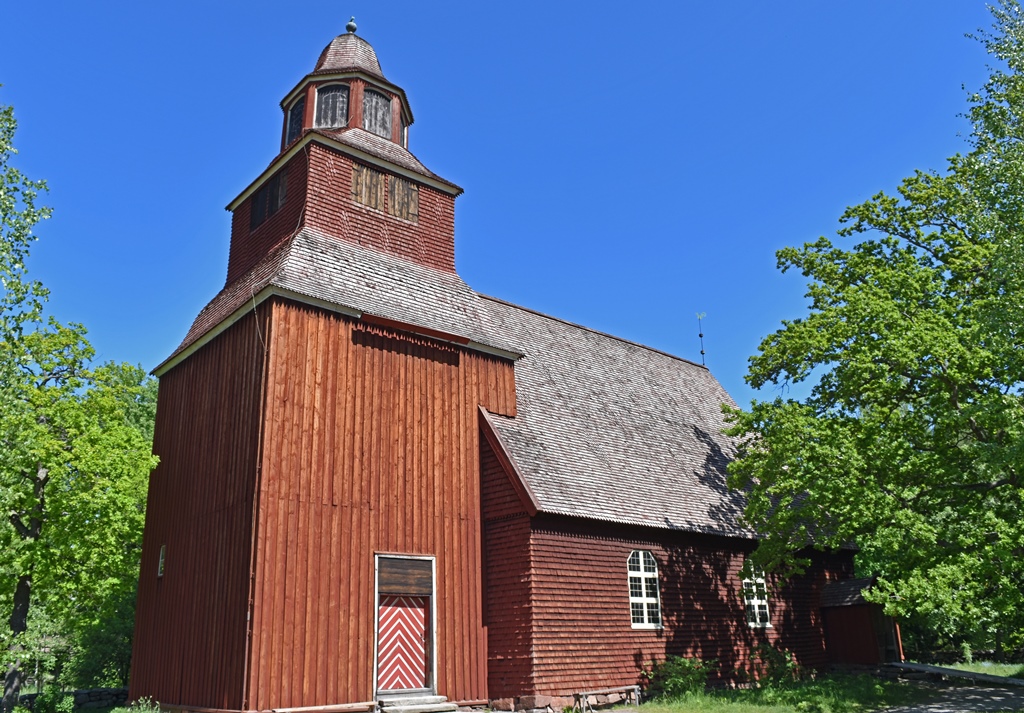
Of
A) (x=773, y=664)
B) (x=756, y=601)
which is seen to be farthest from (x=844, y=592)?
(x=773, y=664)

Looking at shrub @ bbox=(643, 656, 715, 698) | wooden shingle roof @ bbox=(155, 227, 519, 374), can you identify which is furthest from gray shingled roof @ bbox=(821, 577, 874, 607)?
wooden shingle roof @ bbox=(155, 227, 519, 374)

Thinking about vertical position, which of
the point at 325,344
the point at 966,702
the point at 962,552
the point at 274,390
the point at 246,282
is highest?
the point at 246,282

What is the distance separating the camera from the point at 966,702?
18016mm

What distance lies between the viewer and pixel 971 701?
59.5 ft

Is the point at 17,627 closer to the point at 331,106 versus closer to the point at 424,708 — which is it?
the point at 424,708

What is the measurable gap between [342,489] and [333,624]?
8.90 ft

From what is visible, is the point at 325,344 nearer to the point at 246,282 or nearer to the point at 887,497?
the point at 246,282

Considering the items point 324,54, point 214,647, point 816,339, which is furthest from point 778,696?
point 324,54

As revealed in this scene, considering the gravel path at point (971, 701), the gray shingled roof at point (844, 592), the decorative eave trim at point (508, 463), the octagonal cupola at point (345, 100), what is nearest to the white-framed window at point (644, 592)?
the decorative eave trim at point (508, 463)

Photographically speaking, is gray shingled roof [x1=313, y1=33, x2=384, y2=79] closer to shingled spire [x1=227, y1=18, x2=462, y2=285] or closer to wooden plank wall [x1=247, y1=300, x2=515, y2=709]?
shingled spire [x1=227, y1=18, x2=462, y2=285]

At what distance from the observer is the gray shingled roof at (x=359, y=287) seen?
61.2 feet

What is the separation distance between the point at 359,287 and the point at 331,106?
7119 millimetres

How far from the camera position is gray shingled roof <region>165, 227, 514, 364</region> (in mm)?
18656

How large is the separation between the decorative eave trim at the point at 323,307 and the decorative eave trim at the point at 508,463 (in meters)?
1.75
